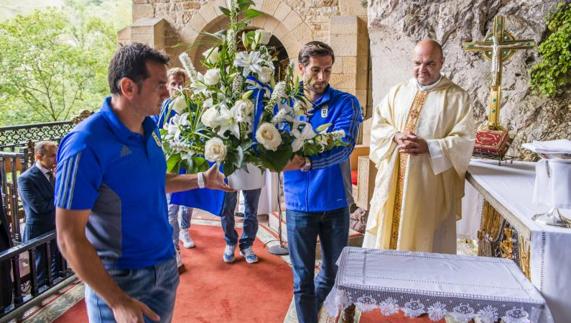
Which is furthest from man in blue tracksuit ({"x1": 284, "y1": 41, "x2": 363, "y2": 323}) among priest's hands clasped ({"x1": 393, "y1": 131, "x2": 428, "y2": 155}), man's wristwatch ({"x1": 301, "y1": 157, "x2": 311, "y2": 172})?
priest's hands clasped ({"x1": 393, "y1": 131, "x2": 428, "y2": 155})

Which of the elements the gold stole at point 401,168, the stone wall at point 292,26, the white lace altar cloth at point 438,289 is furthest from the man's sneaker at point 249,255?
the stone wall at point 292,26

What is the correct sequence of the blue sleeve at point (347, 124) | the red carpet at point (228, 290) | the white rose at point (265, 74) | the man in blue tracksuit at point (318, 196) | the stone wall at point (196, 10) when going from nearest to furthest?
the white rose at point (265, 74)
the blue sleeve at point (347, 124)
the man in blue tracksuit at point (318, 196)
the red carpet at point (228, 290)
the stone wall at point (196, 10)

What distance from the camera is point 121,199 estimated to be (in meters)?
1.54

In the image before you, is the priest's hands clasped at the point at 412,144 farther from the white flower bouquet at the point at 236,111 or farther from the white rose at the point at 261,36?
the white rose at the point at 261,36

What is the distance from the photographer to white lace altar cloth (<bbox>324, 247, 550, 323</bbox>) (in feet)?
5.48

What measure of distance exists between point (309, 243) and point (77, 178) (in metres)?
1.40

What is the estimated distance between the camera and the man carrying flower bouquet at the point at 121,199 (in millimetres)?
1392

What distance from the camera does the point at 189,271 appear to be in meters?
4.07

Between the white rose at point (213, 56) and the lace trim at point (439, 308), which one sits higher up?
the white rose at point (213, 56)

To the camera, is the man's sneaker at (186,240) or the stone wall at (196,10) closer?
the man's sneaker at (186,240)

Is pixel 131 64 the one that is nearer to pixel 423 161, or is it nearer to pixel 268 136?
pixel 268 136

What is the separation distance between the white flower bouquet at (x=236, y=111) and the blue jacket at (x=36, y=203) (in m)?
2.30

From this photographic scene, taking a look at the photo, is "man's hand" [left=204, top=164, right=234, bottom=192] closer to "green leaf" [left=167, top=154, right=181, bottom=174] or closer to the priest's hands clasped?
"green leaf" [left=167, top=154, right=181, bottom=174]

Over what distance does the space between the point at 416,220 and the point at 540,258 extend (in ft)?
4.24
